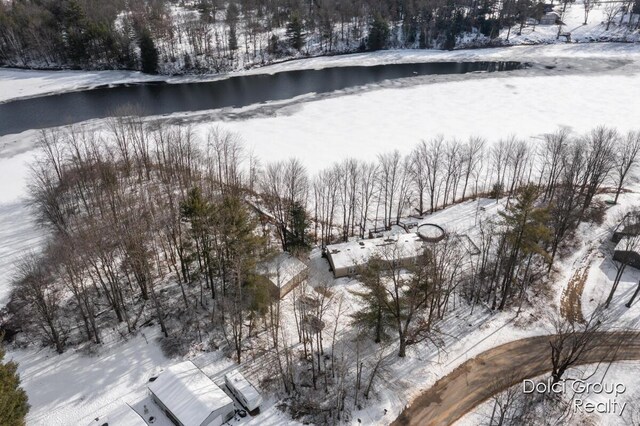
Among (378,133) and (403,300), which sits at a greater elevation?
(378,133)

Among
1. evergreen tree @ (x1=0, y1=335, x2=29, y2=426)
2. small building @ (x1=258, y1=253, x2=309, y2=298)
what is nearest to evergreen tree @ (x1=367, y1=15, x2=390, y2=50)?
small building @ (x1=258, y1=253, x2=309, y2=298)

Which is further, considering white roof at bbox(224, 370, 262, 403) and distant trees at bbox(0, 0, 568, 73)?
distant trees at bbox(0, 0, 568, 73)

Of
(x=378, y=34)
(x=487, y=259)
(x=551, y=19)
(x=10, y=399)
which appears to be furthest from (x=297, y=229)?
(x=551, y=19)

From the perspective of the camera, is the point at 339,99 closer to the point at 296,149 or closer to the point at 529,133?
the point at 296,149

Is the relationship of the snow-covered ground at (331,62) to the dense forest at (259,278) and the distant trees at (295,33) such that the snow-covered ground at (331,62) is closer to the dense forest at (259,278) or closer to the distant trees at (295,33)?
the distant trees at (295,33)

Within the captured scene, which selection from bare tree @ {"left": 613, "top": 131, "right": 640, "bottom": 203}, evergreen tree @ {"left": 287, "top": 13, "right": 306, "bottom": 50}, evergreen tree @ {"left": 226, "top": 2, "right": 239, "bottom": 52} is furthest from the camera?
evergreen tree @ {"left": 287, "top": 13, "right": 306, "bottom": 50}

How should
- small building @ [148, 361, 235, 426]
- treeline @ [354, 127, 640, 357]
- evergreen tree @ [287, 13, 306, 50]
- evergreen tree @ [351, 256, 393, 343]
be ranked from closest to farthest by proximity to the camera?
small building @ [148, 361, 235, 426] < evergreen tree @ [351, 256, 393, 343] < treeline @ [354, 127, 640, 357] < evergreen tree @ [287, 13, 306, 50]

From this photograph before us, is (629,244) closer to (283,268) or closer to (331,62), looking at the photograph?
(283,268)

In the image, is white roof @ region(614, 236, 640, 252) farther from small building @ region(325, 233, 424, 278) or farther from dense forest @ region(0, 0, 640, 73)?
dense forest @ region(0, 0, 640, 73)
